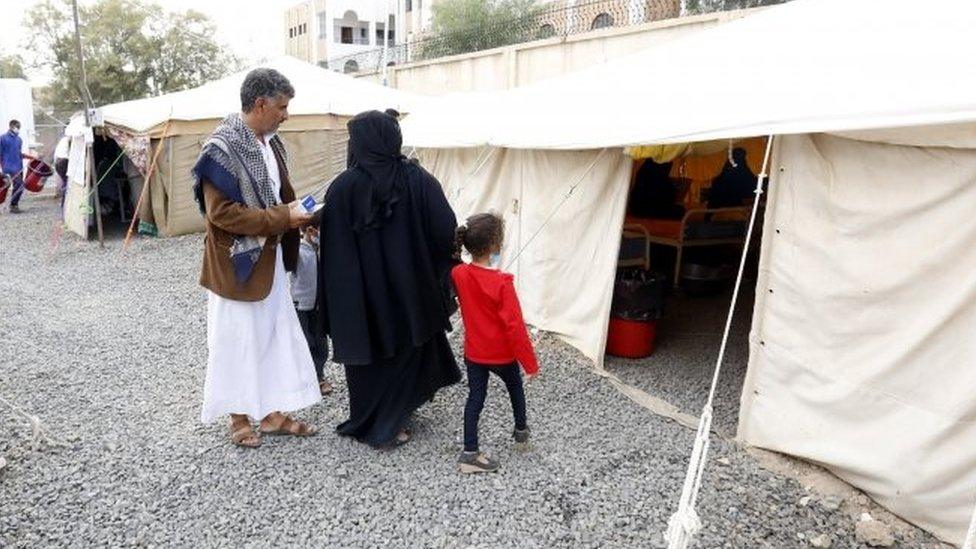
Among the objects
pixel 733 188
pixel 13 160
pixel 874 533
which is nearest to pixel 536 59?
pixel 733 188

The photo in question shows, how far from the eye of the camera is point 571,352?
4.57 meters

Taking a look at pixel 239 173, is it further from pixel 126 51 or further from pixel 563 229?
pixel 126 51

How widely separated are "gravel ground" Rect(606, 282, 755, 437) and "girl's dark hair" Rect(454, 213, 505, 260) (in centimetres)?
172

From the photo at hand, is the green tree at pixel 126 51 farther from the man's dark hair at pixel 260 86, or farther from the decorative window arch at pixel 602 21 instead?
the man's dark hair at pixel 260 86

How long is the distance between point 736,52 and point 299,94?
328 inches

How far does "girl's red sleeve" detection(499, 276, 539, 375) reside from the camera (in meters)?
2.74

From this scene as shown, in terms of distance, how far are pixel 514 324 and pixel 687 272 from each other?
13.0 feet

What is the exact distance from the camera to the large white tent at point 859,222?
93.0 inches

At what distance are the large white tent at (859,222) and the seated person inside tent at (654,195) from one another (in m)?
2.70

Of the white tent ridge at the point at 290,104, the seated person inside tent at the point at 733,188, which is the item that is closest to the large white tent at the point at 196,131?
the white tent ridge at the point at 290,104

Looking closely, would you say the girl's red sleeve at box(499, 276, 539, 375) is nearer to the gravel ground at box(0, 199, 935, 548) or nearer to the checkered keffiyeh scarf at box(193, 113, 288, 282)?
the gravel ground at box(0, 199, 935, 548)

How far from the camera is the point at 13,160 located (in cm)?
→ 1308

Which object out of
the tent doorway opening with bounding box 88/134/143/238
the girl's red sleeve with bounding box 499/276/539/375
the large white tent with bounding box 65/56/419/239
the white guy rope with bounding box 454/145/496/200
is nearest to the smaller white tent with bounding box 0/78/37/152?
the tent doorway opening with bounding box 88/134/143/238

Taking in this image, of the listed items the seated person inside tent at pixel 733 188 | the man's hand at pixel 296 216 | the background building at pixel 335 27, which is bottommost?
the seated person inside tent at pixel 733 188
